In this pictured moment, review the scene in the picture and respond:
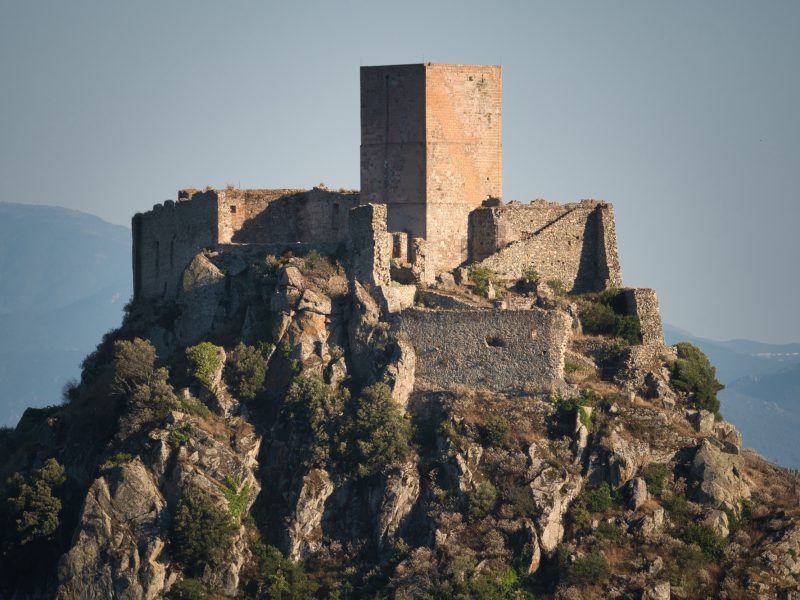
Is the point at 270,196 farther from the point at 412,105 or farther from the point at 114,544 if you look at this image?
the point at 114,544

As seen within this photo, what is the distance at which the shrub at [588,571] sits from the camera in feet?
159

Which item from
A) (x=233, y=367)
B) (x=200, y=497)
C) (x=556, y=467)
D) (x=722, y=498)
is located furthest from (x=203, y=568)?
(x=722, y=498)

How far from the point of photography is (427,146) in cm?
6150

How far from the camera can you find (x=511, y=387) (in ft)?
181

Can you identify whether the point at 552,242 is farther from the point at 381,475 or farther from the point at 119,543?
the point at 119,543

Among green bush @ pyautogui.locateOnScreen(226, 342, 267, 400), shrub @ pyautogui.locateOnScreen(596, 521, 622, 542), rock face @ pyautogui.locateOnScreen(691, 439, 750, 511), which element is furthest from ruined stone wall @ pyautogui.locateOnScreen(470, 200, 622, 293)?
shrub @ pyautogui.locateOnScreen(596, 521, 622, 542)

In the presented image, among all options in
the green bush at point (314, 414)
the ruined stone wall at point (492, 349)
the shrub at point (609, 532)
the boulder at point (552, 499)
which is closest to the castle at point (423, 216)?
the ruined stone wall at point (492, 349)

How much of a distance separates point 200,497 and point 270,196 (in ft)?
58.1

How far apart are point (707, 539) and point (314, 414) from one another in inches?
581

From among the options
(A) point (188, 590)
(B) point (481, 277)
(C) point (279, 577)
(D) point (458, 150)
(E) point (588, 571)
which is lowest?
(A) point (188, 590)

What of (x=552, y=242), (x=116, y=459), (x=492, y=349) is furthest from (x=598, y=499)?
(x=116, y=459)

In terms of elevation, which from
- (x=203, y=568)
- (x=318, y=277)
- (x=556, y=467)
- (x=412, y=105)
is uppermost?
(x=412, y=105)

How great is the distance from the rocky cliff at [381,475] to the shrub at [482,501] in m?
0.06

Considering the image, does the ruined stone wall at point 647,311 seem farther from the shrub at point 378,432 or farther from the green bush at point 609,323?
the shrub at point 378,432
